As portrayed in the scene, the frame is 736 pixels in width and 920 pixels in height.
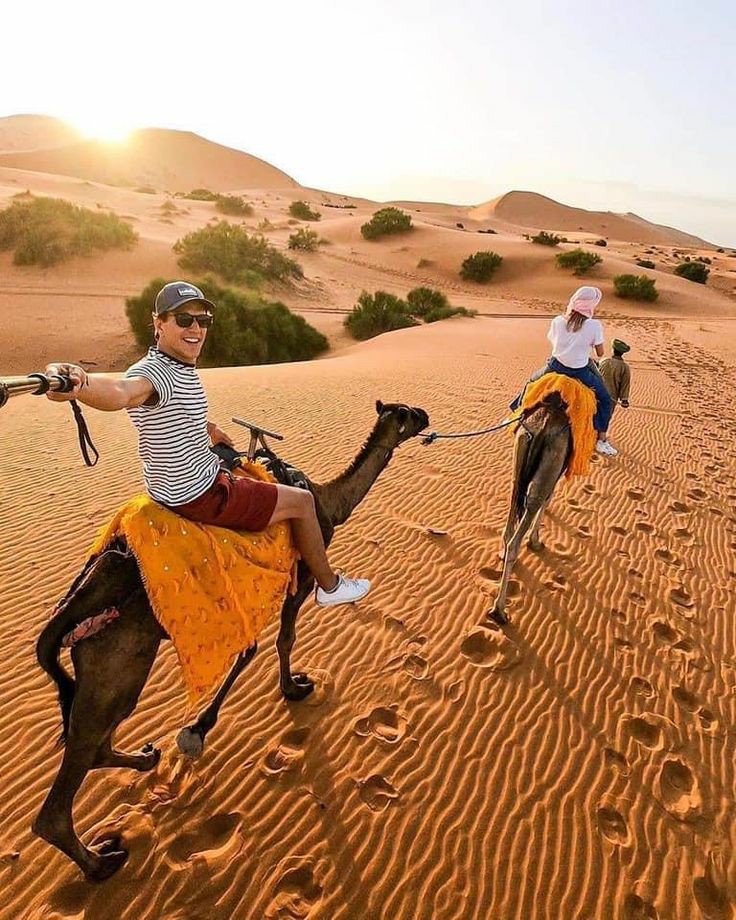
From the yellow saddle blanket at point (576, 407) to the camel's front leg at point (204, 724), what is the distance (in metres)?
3.68

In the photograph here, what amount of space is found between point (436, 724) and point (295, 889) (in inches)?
58.7

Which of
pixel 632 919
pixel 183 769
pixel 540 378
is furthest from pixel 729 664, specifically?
pixel 183 769

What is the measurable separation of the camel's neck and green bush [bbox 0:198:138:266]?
28.0 meters

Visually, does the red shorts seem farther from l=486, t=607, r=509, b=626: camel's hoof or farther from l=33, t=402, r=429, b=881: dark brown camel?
l=486, t=607, r=509, b=626: camel's hoof

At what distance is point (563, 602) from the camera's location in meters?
5.69

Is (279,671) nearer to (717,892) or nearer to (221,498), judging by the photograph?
(221,498)

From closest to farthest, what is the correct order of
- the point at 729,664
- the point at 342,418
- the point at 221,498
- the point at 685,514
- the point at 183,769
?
1. the point at 221,498
2. the point at 183,769
3. the point at 729,664
4. the point at 685,514
5. the point at 342,418

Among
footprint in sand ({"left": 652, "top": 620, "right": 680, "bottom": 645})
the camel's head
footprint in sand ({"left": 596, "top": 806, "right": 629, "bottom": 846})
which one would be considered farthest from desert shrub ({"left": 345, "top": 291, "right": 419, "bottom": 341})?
footprint in sand ({"left": 596, "top": 806, "right": 629, "bottom": 846})

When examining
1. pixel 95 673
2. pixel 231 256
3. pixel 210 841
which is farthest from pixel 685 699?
pixel 231 256

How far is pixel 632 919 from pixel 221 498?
3.34 m

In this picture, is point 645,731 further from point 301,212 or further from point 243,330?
point 301,212

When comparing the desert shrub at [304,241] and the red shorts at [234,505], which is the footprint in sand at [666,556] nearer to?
the red shorts at [234,505]

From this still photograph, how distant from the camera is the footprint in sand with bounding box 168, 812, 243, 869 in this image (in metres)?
3.20

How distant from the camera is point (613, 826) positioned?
3531 mm
